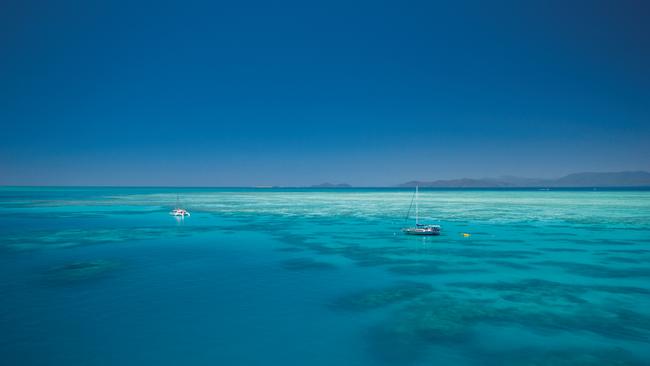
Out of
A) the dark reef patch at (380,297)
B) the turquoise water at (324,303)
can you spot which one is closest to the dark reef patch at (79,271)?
the turquoise water at (324,303)

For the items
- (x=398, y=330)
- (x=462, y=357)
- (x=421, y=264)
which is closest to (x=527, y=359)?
(x=462, y=357)

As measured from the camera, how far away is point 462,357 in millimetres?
12781

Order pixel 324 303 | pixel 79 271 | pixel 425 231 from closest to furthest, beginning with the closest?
pixel 324 303 < pixel 79 271 < pixel 425 231

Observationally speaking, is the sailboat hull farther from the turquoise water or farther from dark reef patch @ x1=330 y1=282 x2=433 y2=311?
dark reef patch @ x1=330 y1=282 x2=433 y2=311

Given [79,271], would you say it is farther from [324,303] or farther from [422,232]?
[422,232]

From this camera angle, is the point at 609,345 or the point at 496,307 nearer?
the point at 609,345

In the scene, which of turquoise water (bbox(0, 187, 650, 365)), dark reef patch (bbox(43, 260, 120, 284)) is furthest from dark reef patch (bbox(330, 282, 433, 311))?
dark reef patch (bbox(43, 260, 120, 284))

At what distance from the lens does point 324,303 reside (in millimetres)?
18281

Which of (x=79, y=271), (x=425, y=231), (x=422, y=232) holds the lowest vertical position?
(x=79, y=271)

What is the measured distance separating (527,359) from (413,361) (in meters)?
4.06

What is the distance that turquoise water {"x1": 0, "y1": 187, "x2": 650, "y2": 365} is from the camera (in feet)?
43.2

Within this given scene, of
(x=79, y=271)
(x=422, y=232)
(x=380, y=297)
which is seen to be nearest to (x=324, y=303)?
(x=380, y=297)

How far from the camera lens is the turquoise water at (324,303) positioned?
13.2m

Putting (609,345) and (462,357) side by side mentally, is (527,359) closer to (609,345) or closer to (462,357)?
(462,357)
